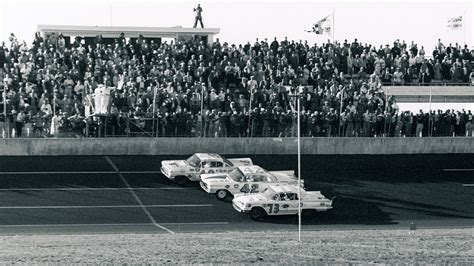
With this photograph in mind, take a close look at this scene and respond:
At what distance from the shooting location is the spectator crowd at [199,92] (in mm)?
38344

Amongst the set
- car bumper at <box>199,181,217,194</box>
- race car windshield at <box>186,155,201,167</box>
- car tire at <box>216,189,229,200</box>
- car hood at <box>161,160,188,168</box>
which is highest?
race car windshield at <box>186,155,201,167</box>

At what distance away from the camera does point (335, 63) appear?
45.2m

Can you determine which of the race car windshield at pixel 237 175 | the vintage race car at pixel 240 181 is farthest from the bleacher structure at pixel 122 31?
the vintage race car at pixel 240 181

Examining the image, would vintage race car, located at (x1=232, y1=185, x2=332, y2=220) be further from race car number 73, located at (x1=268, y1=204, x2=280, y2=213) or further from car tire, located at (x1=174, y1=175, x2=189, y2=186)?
car tire, located at (x1=174, y1=175, x2=189, y2=186)

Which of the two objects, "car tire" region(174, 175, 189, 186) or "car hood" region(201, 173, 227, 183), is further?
"car tire" region(174, 175, 189, 186)

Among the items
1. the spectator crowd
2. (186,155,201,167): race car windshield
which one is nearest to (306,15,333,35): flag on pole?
the spectator crowd

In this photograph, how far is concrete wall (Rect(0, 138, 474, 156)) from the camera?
126 feet

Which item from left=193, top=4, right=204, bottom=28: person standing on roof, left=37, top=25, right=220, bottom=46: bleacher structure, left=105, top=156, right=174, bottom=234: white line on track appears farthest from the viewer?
left=193, top=4, right=204, bottom=28: person standing on roof

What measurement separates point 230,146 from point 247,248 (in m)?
16.0

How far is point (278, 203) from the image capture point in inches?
1193

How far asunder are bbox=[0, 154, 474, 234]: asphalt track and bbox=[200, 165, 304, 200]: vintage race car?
47 centimetres

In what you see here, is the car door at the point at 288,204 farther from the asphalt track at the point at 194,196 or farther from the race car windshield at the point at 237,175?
the race car windshield at the point at 237,175

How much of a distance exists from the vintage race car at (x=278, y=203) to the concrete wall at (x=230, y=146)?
893 centimetres

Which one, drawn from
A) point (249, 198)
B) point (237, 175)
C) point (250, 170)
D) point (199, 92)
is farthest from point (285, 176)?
point (199, 92)
